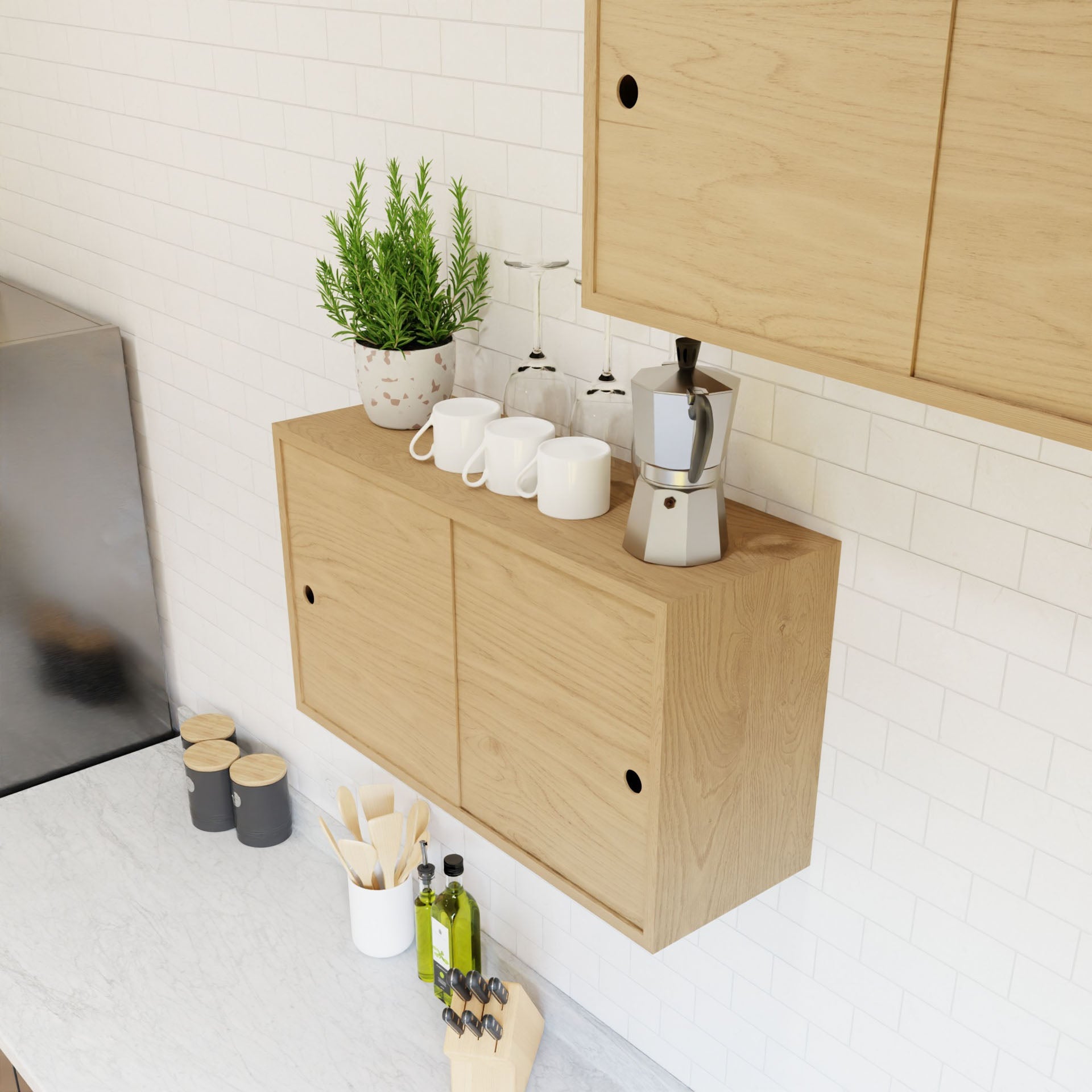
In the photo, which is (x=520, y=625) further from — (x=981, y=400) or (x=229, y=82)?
(x=229, y=82)

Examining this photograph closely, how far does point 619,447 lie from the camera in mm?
1832

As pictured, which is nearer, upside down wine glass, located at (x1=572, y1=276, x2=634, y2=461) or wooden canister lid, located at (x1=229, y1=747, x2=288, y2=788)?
upside down wine glass, located at (x1=572, y1=276, x2=634, y2=461)

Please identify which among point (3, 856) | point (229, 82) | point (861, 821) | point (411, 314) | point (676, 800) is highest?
point (229, 82)

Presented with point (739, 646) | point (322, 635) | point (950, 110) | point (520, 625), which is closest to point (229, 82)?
point (322, 635)

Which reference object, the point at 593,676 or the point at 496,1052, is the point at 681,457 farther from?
the point at 496,1052

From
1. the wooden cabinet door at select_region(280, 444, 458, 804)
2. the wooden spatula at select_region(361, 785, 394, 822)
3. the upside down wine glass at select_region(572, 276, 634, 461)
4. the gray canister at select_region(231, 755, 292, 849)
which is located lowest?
the gray canister at select_region(231, 755, 292, 849)

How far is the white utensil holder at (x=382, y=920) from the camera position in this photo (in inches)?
93.4

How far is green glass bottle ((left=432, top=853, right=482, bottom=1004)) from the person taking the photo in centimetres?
222

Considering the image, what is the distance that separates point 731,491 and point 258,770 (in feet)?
4.91

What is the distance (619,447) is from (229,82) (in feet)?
3.89

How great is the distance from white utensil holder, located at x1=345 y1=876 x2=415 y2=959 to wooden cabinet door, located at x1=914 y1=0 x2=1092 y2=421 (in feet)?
5.41

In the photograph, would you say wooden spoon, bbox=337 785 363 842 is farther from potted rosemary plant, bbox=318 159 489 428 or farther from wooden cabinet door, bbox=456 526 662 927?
potted rosemary plant, bbox=318 159 489 428

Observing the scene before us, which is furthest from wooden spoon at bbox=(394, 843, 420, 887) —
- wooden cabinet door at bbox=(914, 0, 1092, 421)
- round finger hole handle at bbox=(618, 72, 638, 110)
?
wooden cabinet door at bbox=(914, 0, 1092, 421)

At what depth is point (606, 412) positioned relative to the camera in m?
1.80
